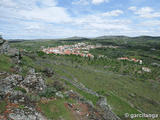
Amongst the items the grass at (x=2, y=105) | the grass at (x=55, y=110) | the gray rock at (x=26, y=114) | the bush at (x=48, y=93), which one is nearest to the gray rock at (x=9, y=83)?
the grass at (x=2, y=105)

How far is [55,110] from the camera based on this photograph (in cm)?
2053

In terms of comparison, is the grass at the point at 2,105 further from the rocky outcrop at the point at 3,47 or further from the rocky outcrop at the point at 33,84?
the rocky outcrop at the point at 3,47

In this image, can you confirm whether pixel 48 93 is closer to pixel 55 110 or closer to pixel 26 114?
pixel 55 110

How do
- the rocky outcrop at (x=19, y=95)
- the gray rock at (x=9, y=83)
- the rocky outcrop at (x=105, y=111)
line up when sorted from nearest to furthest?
1. the rocky outcrop at (x=19, y=95)
2. the gray rock at (x=9, y=83)
3. the rocky outcrop at (x=105, y=111)

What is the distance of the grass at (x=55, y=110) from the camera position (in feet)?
63.3

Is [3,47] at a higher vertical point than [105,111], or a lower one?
higher

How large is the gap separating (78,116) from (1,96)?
13106 mm

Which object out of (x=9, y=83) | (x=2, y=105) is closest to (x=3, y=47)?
(x=9, y=83)

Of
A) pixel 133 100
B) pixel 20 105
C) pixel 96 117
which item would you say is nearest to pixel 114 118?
pixel 96 117

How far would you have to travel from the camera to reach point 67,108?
21.7 metres

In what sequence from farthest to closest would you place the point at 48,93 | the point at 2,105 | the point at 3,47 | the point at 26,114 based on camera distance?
the point at 3,47 → the point at 48,93 → the point at 2,105 → the point at 26,114

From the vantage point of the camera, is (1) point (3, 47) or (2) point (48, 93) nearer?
(2) point (48, 93)

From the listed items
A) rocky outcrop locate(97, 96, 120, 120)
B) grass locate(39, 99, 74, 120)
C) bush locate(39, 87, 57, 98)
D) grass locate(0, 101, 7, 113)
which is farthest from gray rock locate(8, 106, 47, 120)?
rocky outcrop locate(97, 96, 120, 120)

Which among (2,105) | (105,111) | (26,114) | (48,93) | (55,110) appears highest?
(2,105)
